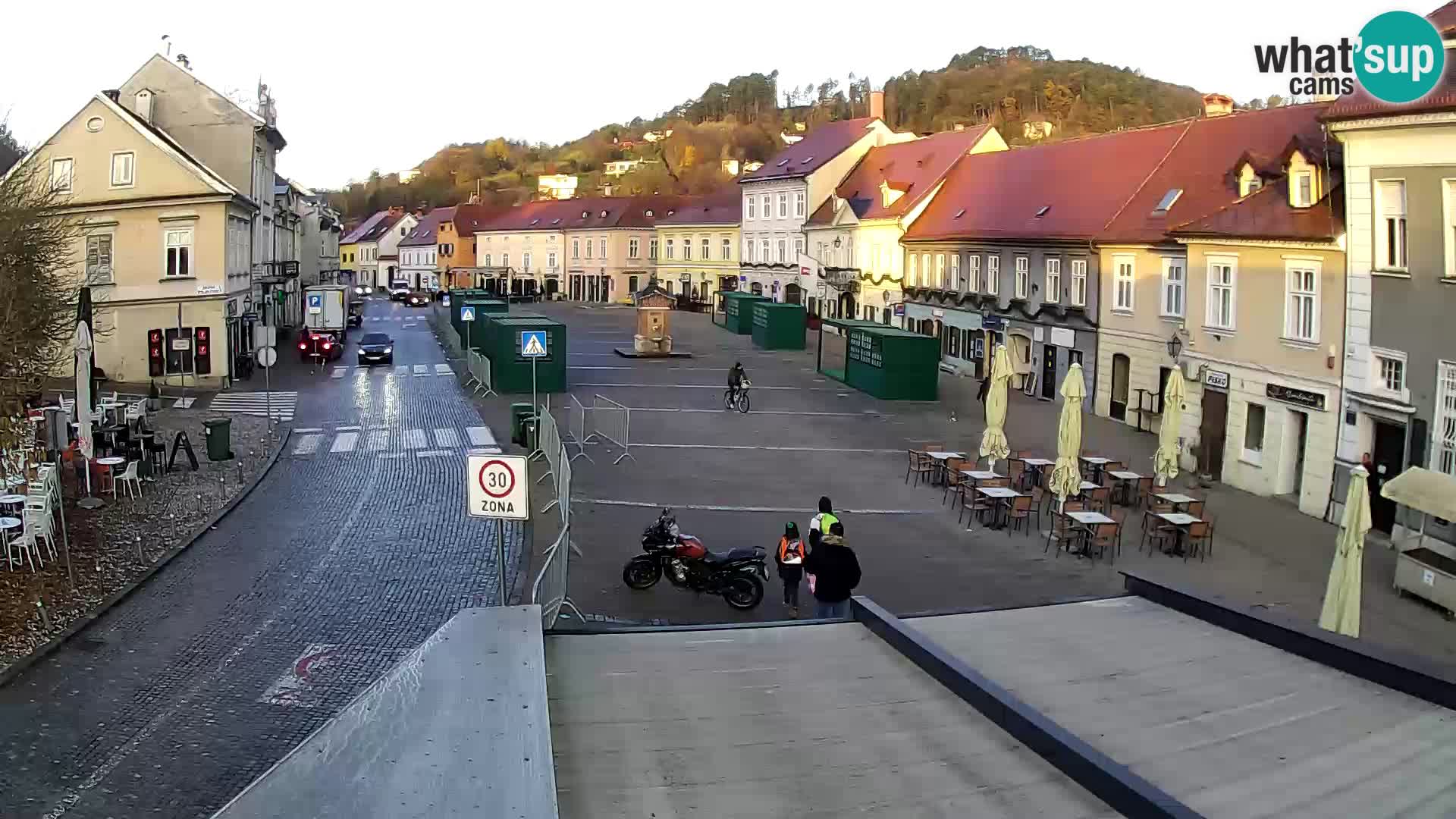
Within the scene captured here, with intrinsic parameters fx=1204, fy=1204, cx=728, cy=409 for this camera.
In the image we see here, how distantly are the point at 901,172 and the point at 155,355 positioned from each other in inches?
1464

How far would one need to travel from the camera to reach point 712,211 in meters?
93.1

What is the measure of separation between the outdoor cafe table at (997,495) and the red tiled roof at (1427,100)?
9201 mm

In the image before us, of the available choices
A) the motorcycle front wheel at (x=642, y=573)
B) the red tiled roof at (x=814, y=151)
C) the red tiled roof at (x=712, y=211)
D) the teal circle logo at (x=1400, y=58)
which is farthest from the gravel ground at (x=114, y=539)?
the red tiled roof at (x=712, y=211)

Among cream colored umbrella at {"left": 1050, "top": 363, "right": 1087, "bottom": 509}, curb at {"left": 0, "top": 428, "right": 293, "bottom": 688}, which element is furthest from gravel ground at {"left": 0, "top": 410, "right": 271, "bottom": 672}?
cream colored umbrella at {"left": 1050, "top": 363, "right": 1087, "bottom": 509}

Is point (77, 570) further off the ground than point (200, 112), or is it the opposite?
point (200, 112)

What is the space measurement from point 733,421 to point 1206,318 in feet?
42.0

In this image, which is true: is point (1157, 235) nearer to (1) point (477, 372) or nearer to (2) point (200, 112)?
(1) point (477, 372)

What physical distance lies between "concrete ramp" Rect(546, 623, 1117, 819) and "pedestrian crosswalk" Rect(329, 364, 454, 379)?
37910 mm

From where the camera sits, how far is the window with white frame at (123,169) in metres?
38.1

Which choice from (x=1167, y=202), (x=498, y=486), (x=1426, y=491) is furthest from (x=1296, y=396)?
(x=498, y=486)

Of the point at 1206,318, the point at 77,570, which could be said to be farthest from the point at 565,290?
the point at 77,570

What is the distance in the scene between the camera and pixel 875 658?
28.2 ft

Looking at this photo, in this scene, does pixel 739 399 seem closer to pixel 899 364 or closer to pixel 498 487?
pixel 899 364

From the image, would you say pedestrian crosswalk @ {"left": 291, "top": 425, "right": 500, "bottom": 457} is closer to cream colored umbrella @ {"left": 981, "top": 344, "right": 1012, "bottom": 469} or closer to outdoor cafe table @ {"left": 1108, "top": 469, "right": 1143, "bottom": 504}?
cream colored umbrella @ {"left": 981, "top": 344, "right": 1012, "bottom": 469}
